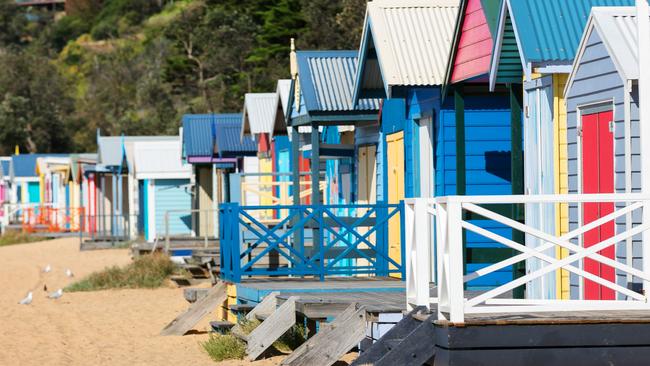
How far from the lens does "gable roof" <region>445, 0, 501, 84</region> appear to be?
1270cm

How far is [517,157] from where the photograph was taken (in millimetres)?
12758

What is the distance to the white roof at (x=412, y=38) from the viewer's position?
50.5 feet

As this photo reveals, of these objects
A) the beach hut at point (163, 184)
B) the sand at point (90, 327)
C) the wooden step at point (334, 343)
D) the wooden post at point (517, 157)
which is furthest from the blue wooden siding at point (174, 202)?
the wooden step at point (334, 343)

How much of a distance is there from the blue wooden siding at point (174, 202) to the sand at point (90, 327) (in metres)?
4.45

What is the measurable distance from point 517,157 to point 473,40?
1.33 meters

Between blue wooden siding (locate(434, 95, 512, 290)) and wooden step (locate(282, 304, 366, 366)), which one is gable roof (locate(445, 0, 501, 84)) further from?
wooden step (locate(282, 304, 366, 366))

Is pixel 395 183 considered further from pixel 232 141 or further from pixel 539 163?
pixel 232 141

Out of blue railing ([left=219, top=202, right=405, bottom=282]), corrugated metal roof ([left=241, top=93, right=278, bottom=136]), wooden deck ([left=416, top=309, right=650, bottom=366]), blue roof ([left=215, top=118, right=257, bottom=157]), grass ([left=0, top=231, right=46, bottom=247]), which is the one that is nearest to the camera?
wooden deck ([left=416, top=309, right=650, bottom=366])

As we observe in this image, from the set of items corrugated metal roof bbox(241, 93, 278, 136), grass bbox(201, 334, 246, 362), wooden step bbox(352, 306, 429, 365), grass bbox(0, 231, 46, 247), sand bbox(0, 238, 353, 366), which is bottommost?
grass bbox(0, 231, 46, 247)

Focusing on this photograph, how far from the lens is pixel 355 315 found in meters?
12.1

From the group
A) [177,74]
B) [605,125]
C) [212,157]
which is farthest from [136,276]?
[177,74]

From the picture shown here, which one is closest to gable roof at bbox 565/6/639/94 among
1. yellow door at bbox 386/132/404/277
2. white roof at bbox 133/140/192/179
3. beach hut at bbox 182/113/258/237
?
yellow door at bbox 386/132/404/277

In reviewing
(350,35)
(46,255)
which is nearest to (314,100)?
(46,255)

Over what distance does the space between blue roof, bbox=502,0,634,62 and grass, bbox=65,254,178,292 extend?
15649 mm
